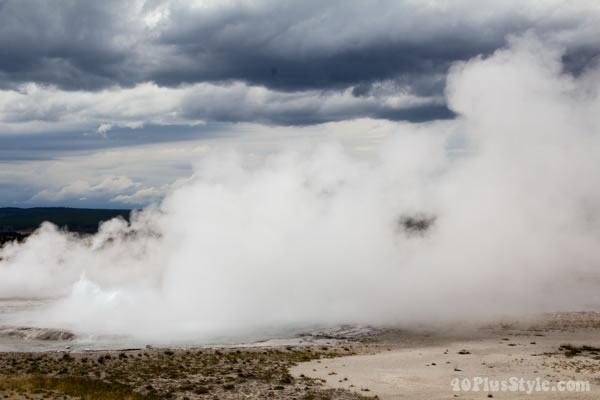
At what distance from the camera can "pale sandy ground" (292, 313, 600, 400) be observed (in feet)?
115

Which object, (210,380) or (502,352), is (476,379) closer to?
(502,352)

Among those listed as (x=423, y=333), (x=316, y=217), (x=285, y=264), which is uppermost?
(x=316, y=217)

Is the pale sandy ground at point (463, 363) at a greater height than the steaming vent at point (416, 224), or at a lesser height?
lesser

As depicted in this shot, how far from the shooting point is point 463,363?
139 feet

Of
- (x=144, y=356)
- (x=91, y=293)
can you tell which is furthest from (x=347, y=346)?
(x=91, y=293)

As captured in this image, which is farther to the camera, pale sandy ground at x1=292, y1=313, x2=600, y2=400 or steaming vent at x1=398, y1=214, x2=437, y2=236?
steaming vent at x1=398, y1=214, x2=437, y2=236

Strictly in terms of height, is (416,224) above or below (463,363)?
above

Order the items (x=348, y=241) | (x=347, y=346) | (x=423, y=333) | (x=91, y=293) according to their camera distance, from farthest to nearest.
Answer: (x=348, y=241)
(x=91, y=293)
(x=423, y=333)
(x=347, y=346)

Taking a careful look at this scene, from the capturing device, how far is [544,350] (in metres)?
46.4

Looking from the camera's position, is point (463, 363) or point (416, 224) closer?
point (463, 363)

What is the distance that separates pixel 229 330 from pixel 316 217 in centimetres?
3402

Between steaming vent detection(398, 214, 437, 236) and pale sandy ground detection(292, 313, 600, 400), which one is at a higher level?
steaming vent detection(398, 214, 437, 236)

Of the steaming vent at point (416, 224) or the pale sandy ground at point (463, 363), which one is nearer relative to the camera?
the pale sandy ground at point (463, 363)

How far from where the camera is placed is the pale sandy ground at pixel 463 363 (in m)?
35.0
